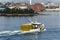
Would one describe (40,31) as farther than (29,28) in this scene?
Yes

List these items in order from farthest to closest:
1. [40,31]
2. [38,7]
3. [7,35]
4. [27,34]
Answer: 1. [38,7]
2. [40,31]
3. [27,34]
4. [7,35]

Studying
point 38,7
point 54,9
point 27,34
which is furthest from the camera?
point 54,9

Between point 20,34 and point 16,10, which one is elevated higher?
point 20,34

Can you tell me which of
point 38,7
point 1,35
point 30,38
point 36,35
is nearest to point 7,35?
point 1,35

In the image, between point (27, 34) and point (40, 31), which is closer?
point (27, 34)

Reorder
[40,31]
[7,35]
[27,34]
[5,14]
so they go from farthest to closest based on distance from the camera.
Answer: [5,14] → [40,31] → [27,34] → [7,35]

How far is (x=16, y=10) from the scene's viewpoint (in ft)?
157

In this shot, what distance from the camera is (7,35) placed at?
1614 cm

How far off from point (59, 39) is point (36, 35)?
2247mm

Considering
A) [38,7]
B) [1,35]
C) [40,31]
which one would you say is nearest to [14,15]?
[38,7]

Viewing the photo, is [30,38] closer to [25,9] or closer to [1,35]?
[1,35]

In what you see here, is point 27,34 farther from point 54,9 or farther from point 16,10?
point 54,9

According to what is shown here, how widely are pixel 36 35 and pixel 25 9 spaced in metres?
31.0

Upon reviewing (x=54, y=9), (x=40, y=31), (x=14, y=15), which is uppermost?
(x=40, y=31)
